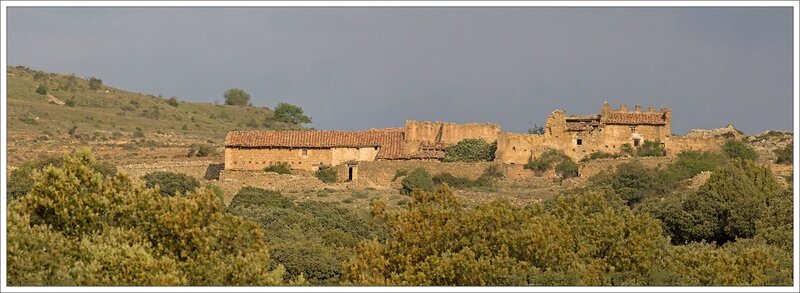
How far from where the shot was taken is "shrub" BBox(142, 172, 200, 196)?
182 feet

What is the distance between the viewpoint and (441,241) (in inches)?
1267

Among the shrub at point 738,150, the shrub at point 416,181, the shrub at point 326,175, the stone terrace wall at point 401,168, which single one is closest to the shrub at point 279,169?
the shrub at point 326,175

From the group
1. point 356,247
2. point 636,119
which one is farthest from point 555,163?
point 356,247

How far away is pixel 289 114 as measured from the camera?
98312 millimetres

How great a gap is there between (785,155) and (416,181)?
480 inches

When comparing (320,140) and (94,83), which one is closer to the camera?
(320,140)

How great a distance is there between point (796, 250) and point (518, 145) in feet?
98.4

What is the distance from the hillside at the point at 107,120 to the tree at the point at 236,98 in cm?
596

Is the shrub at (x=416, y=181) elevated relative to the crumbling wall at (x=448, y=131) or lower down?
lower down

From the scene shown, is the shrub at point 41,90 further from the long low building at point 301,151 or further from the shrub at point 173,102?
the long low building at point 301,151

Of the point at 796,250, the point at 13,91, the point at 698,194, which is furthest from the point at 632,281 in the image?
the point at 13,91

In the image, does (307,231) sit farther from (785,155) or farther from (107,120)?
(107,120)

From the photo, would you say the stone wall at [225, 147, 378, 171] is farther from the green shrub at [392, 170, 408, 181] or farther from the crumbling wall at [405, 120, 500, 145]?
the crumbling wall at [405, 120, 500, 145]

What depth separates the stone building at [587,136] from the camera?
199 ft
